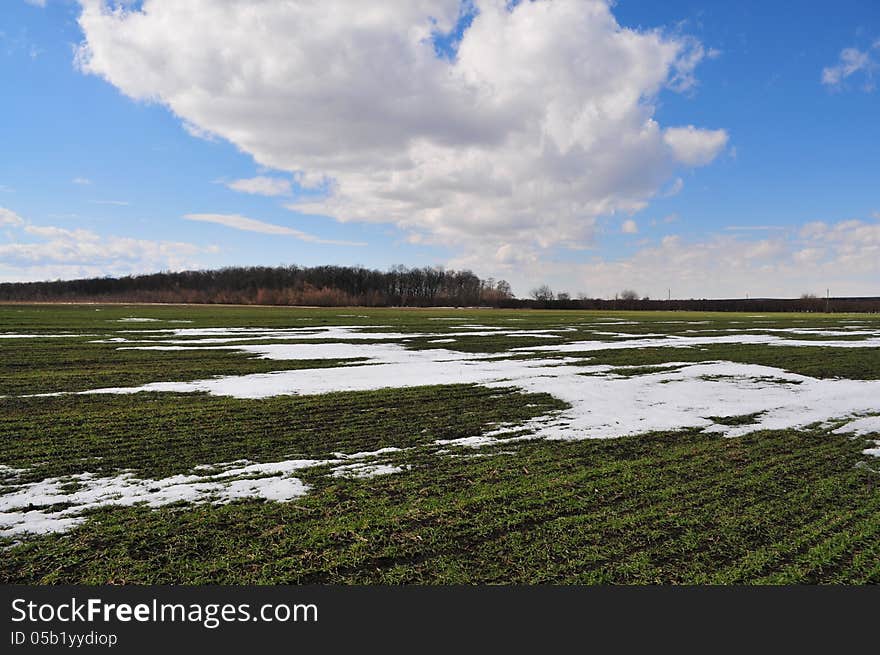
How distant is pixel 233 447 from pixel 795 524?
6.64 metres

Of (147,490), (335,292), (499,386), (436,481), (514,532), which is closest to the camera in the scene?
(514,532)

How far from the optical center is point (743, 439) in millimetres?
7746

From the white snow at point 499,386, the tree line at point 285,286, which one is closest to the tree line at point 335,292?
the tree line at point 285,286

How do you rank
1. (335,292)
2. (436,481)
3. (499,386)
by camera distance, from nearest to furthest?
(436,481)
(499,386)
(335,292)

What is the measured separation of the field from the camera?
4.01 m

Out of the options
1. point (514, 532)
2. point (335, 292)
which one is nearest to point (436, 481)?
point (514, 532)

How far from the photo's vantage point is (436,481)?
19.3 feet

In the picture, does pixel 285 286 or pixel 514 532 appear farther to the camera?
pixel 285 286

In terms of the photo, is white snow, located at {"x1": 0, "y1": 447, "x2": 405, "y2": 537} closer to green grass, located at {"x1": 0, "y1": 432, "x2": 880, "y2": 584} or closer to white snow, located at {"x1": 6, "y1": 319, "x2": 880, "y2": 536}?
white snow, located at {"x1": 6, "y1": 319, "x2": 880, "y2": 536}

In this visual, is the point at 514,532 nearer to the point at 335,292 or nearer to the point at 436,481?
the point at 436,481

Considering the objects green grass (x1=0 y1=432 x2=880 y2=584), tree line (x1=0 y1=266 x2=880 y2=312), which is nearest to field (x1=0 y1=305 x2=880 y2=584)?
green grass (x1=0 y1=432 x2=880 y2=584)

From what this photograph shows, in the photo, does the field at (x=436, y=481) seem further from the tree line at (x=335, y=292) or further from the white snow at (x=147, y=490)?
the tree line at (x=335, y=292)

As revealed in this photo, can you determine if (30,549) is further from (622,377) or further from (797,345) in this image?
(797,345)

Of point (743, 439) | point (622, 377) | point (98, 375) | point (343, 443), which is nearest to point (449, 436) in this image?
point (343, 443)
